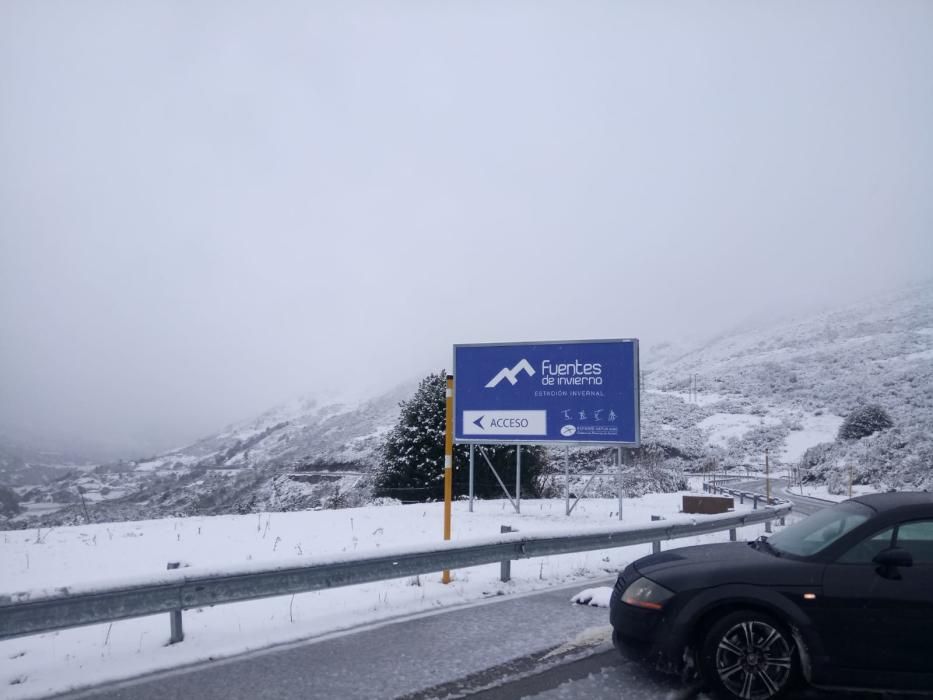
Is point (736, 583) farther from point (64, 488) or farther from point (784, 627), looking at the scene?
point (64, 488)

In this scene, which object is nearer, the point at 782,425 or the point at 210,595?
the point at 210,595

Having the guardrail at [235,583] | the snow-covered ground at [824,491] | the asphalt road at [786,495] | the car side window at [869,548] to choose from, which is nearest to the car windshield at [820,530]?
the car side window at [869,548]

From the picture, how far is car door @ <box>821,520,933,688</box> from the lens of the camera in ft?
14.4

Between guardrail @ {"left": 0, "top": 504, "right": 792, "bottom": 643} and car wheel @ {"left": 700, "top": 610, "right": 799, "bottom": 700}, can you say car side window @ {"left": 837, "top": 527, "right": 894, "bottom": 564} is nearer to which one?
car wheel @ {"left": 700, "top": 610, "right": 799, "bottom": 700}

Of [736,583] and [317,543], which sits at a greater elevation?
[736,583]

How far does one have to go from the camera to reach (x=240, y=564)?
256 inches

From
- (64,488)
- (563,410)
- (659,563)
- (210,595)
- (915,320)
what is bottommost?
(64,488)

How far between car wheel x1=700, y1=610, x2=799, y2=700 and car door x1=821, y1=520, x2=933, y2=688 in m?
0.30

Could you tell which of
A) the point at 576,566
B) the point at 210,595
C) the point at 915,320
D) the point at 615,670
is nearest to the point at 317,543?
the point at 576,566

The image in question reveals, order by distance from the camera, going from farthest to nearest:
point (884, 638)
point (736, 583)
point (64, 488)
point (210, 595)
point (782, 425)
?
1. point (782, 425)
2. point (64, 488)
3. point (210, 595)
4. point (736, 583)
5. point (884, 638)

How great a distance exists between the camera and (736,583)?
4.76m

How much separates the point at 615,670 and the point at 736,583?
4.29 ft

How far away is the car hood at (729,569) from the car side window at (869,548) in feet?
0.77

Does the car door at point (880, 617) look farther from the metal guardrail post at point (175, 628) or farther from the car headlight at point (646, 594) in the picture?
the metal guardrail post at point (175, 628)
